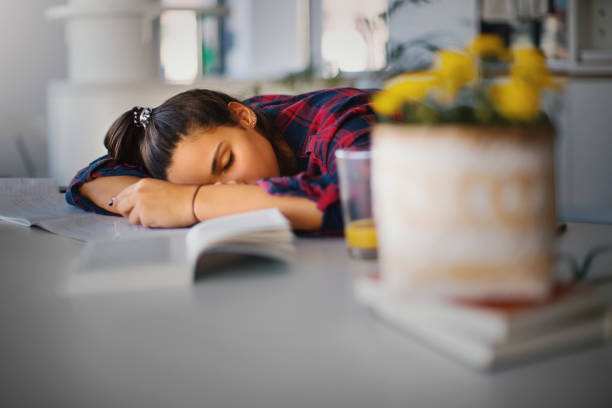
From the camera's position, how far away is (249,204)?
3.14 feet

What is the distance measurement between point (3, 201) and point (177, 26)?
4.22m

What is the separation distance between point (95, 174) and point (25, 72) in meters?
2.92

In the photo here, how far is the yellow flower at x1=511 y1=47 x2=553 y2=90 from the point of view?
426 mm

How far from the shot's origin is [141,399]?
394mm

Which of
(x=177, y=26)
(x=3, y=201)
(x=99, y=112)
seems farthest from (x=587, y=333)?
(x=177, y=26)

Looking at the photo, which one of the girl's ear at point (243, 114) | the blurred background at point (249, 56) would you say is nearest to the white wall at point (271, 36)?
the blurred background at point (249, 56)

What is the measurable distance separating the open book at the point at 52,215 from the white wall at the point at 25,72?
8.92 feet

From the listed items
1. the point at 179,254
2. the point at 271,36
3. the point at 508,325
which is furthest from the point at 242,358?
the point at 271,36

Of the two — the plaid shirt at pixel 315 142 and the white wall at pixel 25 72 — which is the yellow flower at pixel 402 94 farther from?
the white wall at pixel 25 72

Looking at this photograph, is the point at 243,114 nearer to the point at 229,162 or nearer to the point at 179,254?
the point at 229,162

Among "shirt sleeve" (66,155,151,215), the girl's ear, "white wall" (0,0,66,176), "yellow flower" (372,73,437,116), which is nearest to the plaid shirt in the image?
"shirt sleeve" (66,155,151,215)

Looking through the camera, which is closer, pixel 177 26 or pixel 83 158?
pixel 83 158

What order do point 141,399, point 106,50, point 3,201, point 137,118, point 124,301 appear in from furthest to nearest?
point 106,50
point 137,118
point 3,201
point 124,301
point 141,399

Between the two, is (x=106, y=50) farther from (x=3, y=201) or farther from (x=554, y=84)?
(x=554, y=84)
